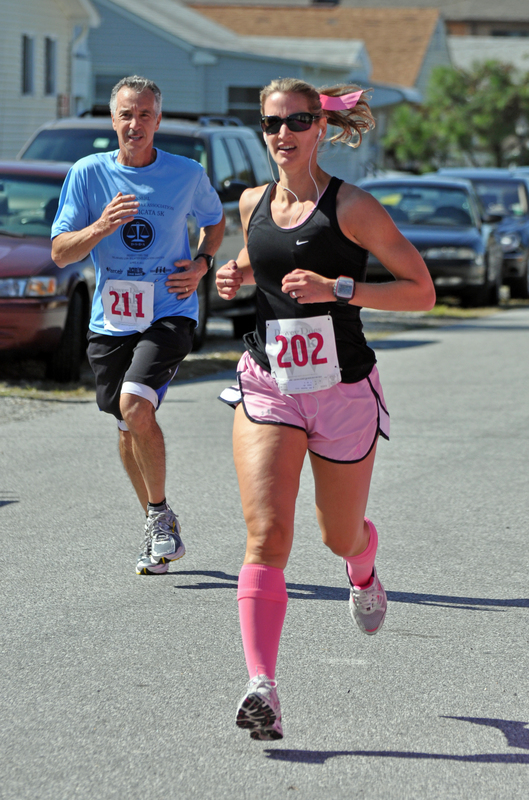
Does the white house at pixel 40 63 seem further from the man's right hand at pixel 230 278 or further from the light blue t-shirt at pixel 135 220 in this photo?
the man's right hand at pixel 230 278

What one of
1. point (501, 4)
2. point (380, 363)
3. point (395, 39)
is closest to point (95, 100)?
point (395, 39)

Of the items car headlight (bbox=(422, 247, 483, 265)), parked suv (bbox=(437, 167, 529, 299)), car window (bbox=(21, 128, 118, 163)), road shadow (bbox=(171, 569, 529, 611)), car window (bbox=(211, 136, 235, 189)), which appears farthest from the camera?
parked suv (bbox=(437, 167, 529, 299))

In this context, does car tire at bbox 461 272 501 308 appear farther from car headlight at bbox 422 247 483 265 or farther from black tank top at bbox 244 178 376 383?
black tank top at bbox 244 178 376 383

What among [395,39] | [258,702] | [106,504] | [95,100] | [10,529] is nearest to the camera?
[258,702]

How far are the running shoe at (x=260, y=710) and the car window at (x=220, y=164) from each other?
9.35 meters

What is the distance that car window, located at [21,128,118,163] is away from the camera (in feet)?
41.6

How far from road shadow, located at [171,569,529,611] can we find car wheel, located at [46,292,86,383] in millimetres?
5339

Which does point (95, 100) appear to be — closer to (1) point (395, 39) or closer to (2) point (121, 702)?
(1) point (395, 39)

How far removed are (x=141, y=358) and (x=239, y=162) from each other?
8260mm

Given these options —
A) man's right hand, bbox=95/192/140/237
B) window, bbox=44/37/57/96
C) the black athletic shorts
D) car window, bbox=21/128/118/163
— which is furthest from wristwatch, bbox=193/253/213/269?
window, bbox=44/37/57/96

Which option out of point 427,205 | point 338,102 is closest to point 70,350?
point 338,102

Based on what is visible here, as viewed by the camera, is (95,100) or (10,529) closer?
(10,529)

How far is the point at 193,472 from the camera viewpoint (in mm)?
7734

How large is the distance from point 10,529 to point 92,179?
1835 mm
